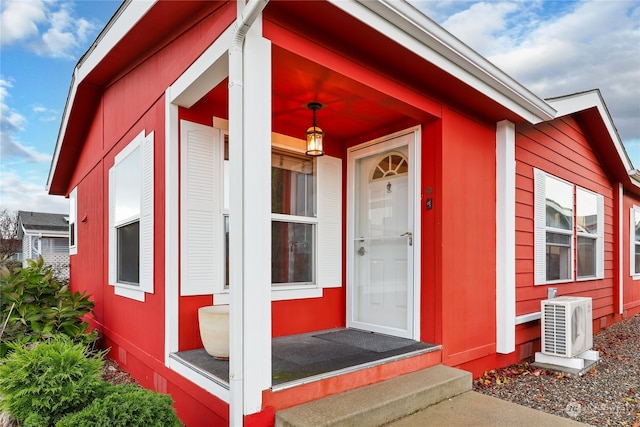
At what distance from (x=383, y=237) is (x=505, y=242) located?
1255 mm

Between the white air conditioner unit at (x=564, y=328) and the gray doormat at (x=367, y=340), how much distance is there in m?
1.78

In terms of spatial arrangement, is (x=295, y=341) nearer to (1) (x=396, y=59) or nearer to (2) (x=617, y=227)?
(1) (x=396, y=59)

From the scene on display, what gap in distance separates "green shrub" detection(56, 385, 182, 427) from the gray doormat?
170cm

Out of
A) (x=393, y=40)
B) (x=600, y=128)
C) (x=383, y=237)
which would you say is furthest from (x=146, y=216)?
(x=600, y=128)

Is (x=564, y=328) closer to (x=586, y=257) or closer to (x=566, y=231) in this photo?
(x=566, y=231)

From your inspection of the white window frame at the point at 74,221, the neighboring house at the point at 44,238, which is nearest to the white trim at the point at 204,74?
the white window frame at the point at 74,221

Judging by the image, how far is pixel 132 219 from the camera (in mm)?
4012

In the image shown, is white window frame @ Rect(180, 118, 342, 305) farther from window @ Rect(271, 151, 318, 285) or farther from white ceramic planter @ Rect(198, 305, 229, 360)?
white ceramic planter @ Rect(198, 305, 229, 360)

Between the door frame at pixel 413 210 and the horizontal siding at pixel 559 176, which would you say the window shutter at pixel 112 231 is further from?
the horizontal siding at pixel 559 176

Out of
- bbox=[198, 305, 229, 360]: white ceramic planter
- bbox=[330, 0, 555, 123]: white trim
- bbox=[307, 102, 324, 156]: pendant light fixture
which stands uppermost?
bbox=[330, 0, 555, 123]: white trim

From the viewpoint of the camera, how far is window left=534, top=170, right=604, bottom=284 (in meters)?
4.74

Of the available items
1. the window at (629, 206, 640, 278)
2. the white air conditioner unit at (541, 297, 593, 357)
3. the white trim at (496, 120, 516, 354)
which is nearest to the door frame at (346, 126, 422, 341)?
the white trim at (496, 120, 516, 354)

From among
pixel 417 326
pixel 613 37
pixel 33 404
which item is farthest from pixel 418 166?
pixel 613 37

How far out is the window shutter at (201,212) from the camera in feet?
10.3
